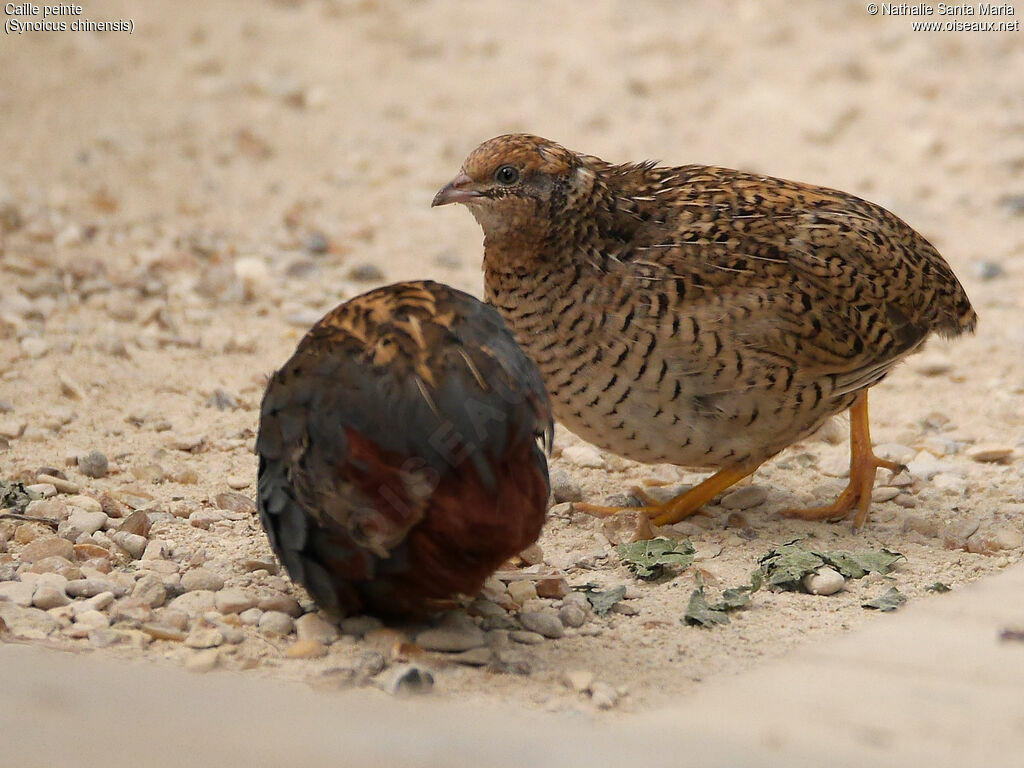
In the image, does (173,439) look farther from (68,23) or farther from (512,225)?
(68,23)

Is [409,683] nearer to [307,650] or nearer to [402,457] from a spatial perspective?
[307,650]

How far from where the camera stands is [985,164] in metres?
8.66

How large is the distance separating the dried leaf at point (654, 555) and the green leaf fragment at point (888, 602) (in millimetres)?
598

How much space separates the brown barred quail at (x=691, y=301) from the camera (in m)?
4.50

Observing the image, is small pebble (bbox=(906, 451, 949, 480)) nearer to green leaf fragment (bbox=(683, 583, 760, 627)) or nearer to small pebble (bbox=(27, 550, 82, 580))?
green leaf fragment (bbox=(683, 583, 760, 627))

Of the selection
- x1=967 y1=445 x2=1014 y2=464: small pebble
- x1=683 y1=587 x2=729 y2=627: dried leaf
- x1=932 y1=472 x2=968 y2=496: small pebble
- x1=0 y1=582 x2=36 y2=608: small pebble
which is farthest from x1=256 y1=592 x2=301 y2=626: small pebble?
x1=967 y1=445 x2=1014 y2=464: small pebble

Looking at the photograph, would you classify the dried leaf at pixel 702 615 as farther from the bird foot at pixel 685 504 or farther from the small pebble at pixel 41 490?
the small pebble at pixel 41 490

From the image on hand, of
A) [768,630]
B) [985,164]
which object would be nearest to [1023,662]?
[768,630]

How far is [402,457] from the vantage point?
335 cm

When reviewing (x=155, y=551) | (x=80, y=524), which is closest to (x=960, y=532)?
(x=155, y=551)

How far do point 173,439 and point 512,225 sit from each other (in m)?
1.69

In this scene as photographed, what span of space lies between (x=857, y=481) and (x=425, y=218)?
3879 millimetres

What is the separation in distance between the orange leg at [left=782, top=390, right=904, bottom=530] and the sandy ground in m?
0.08

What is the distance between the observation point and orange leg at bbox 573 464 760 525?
16.0 feet
